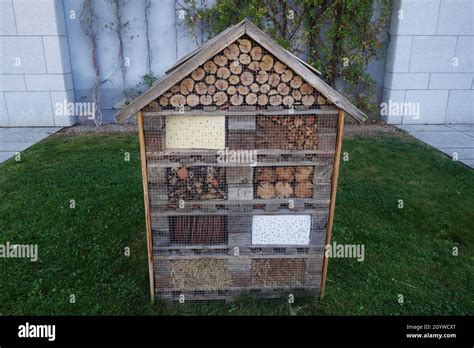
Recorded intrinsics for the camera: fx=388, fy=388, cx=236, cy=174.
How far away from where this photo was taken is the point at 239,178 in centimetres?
291

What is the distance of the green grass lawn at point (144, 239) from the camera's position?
127 inches

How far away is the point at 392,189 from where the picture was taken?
552cm

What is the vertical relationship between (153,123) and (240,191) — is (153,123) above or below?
above

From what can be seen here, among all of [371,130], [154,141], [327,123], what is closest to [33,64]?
[154,141]

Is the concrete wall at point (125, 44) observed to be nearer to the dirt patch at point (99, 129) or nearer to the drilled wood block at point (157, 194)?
the dirt patch at point (99, 129)

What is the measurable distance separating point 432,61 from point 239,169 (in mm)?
7796

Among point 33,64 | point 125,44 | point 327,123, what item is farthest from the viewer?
point 125,44

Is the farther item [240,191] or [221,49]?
[240,191]

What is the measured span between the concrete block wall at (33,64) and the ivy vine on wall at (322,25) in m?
2.75

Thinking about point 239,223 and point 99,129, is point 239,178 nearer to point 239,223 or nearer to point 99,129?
point 239,223

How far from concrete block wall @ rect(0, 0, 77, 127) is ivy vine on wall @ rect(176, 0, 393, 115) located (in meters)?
2.75
